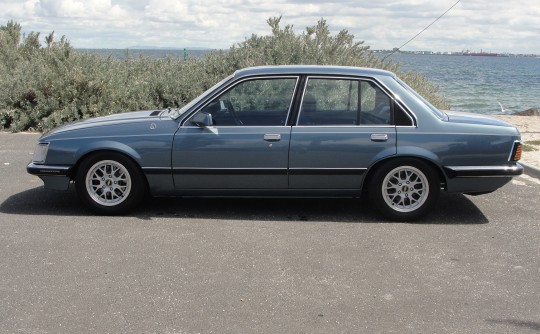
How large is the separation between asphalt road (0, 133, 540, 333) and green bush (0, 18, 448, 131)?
5471mm

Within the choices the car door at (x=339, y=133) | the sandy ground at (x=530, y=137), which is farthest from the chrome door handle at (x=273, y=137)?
the sandy ground at (x=530, y=137)

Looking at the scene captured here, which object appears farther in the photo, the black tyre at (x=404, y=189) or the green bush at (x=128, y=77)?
the green bush at (x=128, y=77)

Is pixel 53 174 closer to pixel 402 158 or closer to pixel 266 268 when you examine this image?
pixel 266 268

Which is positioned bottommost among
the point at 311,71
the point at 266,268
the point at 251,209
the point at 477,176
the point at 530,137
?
the point at 266,268

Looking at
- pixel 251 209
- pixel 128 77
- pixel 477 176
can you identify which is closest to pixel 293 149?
pixel 251 209

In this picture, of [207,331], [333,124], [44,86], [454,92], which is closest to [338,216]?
[333,124]

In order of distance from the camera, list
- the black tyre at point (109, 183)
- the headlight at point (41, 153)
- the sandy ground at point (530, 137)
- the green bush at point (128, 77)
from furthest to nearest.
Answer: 1. the green bush at point (128, 77)
2. the sandy ground at point (530, 137)
3. the headlight at point (41, 153)
4. the black tyre at point (109, 183)

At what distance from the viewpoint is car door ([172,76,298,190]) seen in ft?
20.3

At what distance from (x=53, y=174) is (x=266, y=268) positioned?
270 centimetres

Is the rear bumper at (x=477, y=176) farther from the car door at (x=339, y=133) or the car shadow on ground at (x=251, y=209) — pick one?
the car door at (x=339, y=133)

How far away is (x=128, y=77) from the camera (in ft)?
45.7

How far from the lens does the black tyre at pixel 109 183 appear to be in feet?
20.6

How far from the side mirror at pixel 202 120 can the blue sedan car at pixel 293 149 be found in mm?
10

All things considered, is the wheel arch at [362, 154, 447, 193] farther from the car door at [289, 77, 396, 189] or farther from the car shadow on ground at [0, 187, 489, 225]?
the car shadow on ground at [0, 187, 489, 225]
